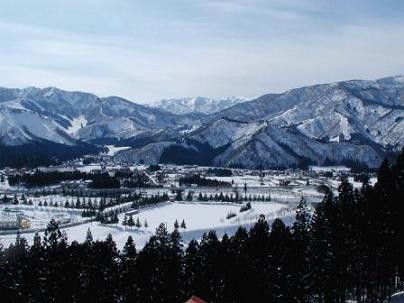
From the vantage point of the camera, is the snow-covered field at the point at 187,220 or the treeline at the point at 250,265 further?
the snow-covered field at the point at 187,220

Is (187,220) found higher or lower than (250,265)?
lower

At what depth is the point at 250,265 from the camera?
49.2 meters

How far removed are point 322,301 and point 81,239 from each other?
65.6 m

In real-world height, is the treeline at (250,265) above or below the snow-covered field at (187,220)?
above

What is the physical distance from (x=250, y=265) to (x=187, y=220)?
93503mm

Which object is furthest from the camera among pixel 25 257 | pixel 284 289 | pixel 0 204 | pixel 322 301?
pixel 0 204

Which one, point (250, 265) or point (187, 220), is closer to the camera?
point (250, 265)

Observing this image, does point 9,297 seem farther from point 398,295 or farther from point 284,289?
point 398,295

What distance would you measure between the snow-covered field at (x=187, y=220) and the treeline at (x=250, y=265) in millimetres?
56131

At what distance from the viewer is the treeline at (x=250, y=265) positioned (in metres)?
49.3

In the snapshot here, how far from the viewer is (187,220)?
14225 centimetres

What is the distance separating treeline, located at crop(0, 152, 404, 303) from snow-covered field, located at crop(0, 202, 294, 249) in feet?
184

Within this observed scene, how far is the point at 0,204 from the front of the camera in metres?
169

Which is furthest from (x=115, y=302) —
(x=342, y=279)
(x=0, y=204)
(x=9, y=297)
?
(x=0, y=204)
